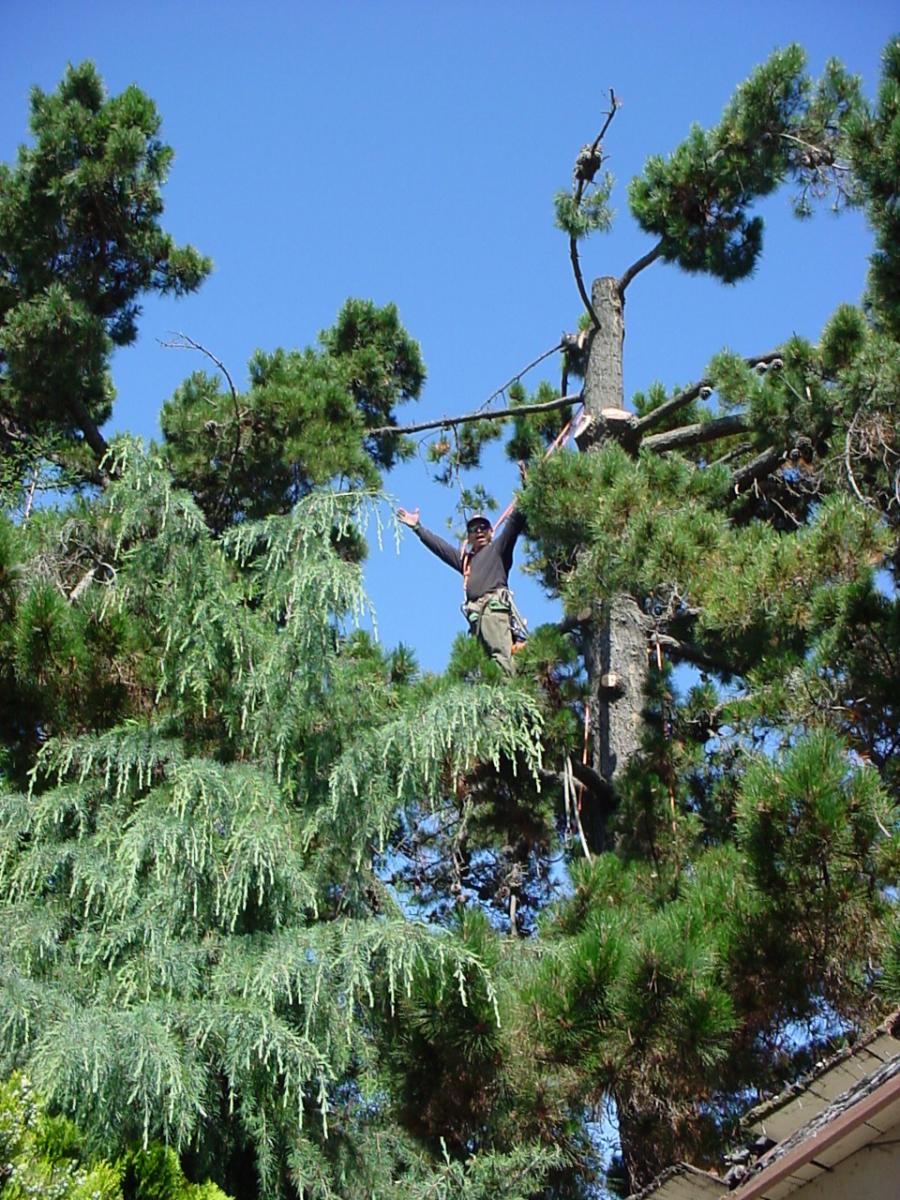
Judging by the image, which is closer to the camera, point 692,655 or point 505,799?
point 505,799

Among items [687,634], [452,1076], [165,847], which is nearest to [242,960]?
[165,847]

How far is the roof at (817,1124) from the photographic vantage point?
4.08 meters

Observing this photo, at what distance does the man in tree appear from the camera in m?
7.88

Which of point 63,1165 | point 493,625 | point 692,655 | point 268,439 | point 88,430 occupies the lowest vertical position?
point 63,1165

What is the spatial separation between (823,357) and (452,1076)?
3.92m

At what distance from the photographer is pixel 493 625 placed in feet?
26.0

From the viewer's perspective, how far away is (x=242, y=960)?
5676mm

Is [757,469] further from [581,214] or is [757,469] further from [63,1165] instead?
[63,1165]

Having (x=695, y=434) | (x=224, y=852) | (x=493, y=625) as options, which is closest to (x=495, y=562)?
(x=493, y=625)

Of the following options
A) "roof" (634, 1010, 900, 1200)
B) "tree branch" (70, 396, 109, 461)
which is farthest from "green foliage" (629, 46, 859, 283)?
"roof" (634, 1010, 900, 1200)

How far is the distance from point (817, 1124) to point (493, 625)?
4028 millimetres

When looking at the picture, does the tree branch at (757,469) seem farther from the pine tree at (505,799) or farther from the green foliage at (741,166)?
the green foliage at (741,166)

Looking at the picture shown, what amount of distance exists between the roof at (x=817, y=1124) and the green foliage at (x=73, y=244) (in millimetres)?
7046

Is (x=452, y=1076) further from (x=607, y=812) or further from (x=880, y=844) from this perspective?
(x=607, y=812)
